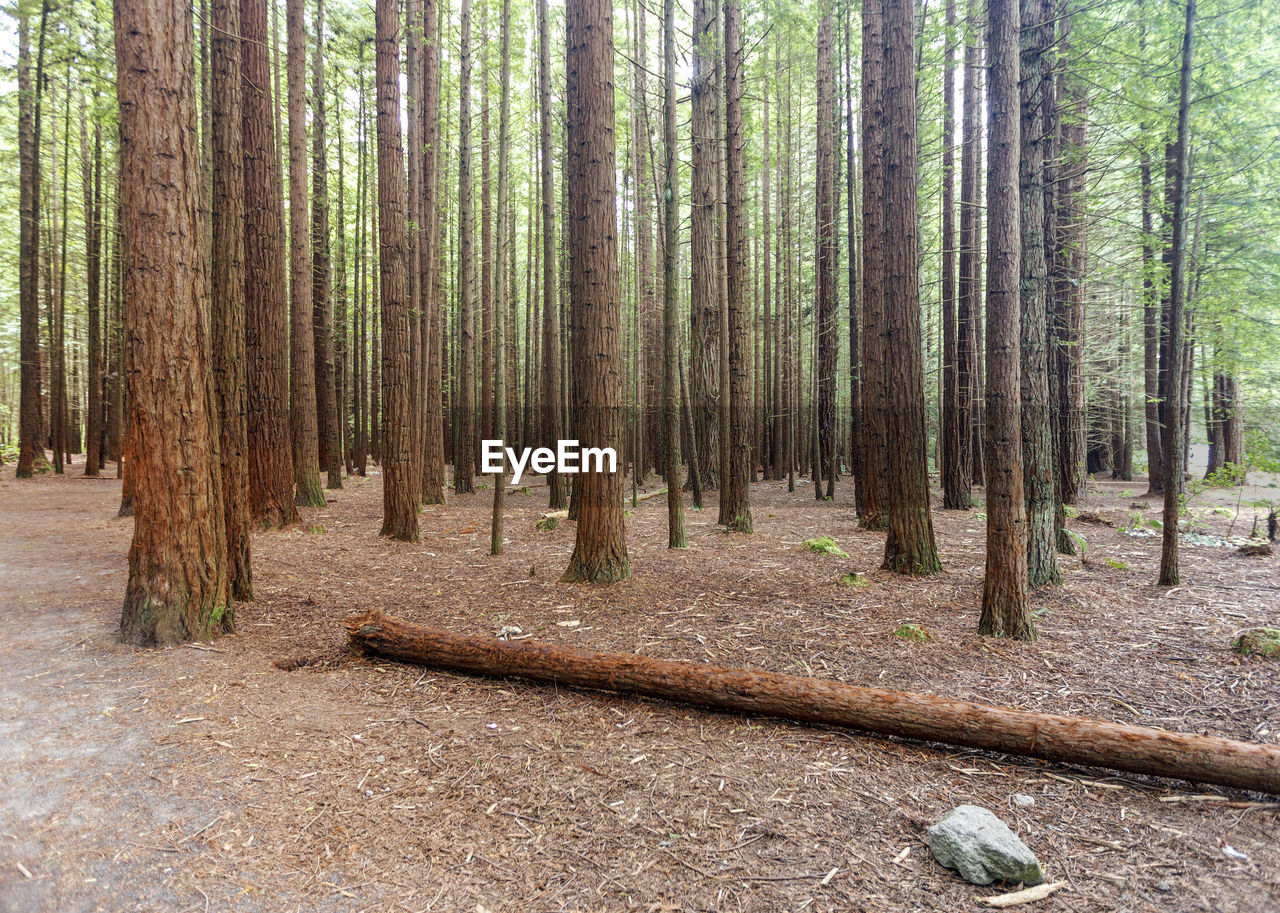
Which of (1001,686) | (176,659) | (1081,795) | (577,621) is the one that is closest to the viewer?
(1081,795)

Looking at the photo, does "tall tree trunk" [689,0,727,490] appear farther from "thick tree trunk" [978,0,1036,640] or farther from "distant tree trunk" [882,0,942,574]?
"thick tree trunk" [978,0,1036,640]

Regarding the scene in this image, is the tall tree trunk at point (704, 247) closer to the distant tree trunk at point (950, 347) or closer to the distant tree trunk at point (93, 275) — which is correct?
the distant tree trunk at point (950, 347)

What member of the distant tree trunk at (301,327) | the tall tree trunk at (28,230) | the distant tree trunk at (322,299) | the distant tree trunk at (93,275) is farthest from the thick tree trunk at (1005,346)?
the distant tree trunk at (93,275)

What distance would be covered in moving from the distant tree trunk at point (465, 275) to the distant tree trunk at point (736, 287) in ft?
16.7

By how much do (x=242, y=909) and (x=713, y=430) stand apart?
993 cm

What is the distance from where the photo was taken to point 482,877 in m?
2.29

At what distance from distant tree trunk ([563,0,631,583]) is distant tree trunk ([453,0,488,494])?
5.76 m

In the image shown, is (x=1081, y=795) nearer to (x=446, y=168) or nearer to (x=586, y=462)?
(x=586, y=462)

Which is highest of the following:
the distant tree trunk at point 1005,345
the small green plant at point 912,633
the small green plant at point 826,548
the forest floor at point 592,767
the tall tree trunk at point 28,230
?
the tall tree trunk at point 28,230

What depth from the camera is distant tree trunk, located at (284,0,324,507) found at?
11500 millimetres

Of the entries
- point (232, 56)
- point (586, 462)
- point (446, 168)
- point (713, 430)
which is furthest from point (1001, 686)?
point (446, 168)

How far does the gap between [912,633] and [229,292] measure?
675cm

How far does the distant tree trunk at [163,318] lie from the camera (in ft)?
14.3

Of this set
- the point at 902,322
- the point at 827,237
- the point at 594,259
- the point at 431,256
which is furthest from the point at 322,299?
the point at 902,322
